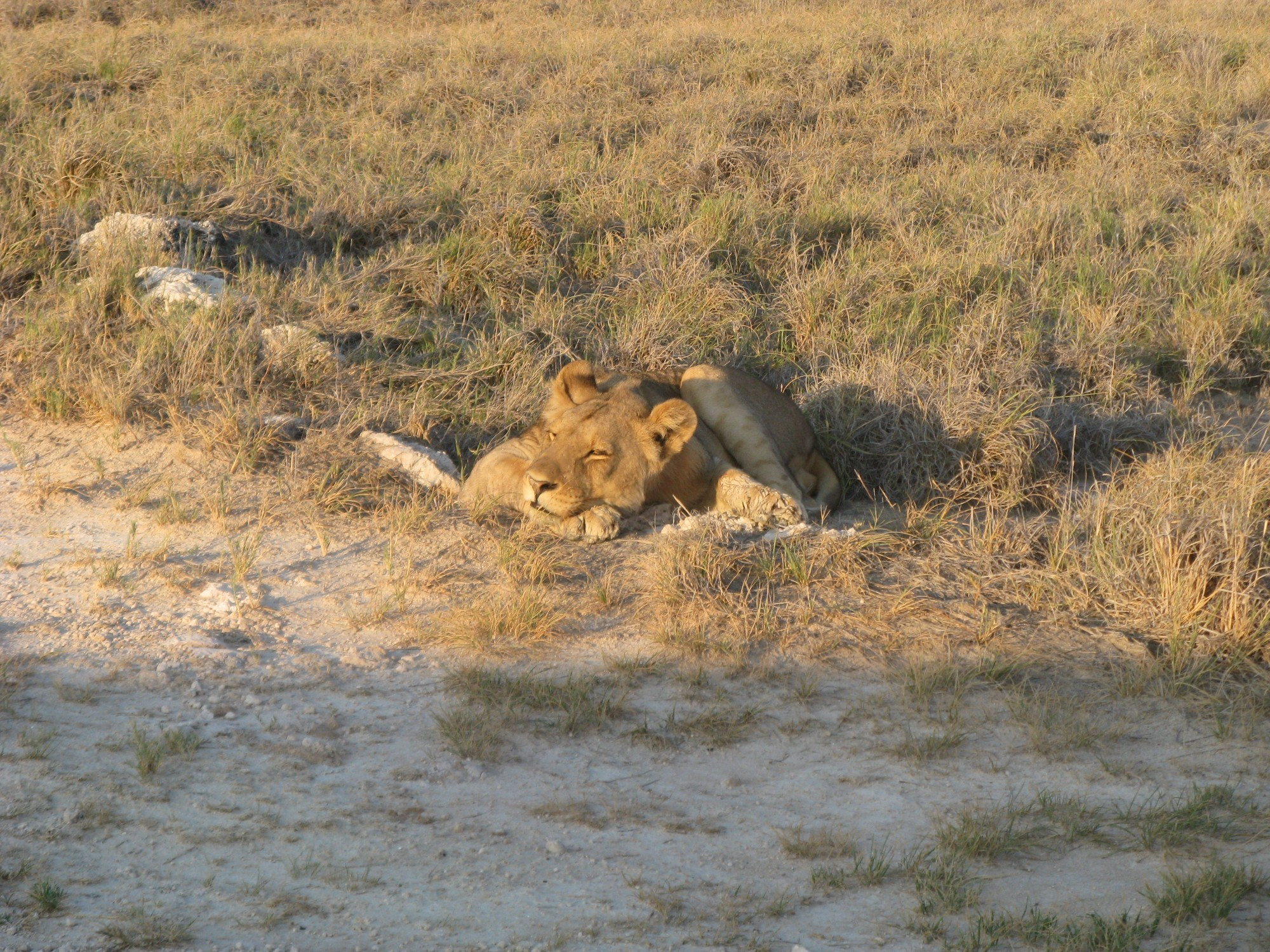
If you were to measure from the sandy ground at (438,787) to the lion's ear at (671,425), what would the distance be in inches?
53.8

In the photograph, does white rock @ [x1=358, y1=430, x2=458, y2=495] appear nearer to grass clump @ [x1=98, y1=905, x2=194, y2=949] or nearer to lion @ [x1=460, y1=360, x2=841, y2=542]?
lion @ [x1=460, y1=360, x2=841, y2=542]

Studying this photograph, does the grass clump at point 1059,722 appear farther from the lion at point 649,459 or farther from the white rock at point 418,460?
the white rock at point 418,460

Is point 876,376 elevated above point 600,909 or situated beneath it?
elevated above

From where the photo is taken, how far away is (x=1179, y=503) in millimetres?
5305

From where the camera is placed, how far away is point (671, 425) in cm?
613

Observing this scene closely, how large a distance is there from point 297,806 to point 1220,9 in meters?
17.4

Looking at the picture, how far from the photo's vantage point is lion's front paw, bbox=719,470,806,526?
6.06 m

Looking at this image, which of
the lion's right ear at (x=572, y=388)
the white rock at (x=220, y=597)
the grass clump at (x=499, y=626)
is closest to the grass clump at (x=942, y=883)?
the grass clump at (x=499, y=626)

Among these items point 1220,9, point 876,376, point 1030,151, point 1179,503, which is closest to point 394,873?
point 1179,503

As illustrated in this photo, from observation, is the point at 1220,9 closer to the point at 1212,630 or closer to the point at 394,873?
the point at 1212,630

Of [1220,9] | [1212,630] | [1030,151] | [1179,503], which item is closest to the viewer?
[1212,630]

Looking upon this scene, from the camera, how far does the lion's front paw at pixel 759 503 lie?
19.9 ft

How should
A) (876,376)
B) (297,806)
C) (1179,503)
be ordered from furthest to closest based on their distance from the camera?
(876,376) < (1179,503) < (297,806)

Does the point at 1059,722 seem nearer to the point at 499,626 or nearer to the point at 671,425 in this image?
the point at 499,626
